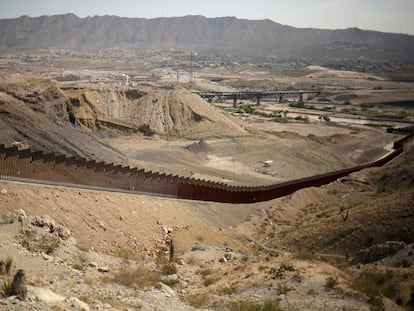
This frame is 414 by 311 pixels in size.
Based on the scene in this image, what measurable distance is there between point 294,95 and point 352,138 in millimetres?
71365

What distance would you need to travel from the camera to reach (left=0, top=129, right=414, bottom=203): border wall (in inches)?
814

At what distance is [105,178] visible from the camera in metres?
24.1

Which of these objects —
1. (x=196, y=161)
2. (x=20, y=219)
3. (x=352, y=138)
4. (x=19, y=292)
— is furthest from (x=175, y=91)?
(x=19, y=292)

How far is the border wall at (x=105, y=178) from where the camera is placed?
20688mm

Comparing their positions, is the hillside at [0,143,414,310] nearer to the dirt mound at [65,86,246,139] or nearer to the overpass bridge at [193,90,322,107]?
the dirt mound at [65,86,246,139]

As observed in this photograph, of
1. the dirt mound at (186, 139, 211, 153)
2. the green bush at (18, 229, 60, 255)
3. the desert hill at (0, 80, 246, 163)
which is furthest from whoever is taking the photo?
the dirt mound at (186, 139, 211, 153)

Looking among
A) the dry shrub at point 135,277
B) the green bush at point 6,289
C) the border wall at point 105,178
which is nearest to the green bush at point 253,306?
the dry shrub at point 135,277

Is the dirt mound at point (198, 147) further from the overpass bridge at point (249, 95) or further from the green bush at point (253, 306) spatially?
the overpass bridge at point (249, 95)

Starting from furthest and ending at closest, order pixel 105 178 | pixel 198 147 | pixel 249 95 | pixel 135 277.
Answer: pixel 249 95, pixel 198 147, pixel 105 178, pixel 135 277

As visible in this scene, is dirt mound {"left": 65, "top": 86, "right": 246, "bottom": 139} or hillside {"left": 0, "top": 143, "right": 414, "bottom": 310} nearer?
hillside {"left": 0, "top": 143, "right": 414, "bottom": 310}

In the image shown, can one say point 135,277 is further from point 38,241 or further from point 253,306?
point 253,306

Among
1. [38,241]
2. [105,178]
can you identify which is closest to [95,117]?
[105,178]

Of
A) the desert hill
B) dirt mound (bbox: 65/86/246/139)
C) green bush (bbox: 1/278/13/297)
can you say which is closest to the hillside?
green bush (bbox: 1/278/13/297)

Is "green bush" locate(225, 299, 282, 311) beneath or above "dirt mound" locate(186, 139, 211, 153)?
above
